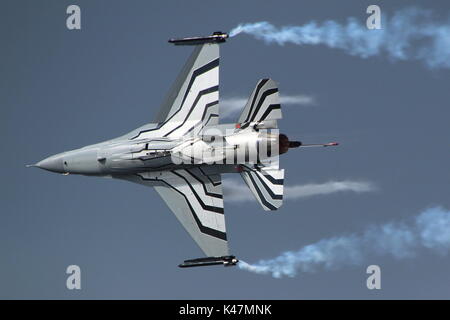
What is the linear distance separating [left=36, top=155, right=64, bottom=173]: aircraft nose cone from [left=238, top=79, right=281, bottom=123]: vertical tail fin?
19.2 ft

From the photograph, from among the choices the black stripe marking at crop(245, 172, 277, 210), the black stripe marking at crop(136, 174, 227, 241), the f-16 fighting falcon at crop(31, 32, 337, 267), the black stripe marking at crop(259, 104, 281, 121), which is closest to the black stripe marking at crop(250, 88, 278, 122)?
the f-16 fighting falcon at crop(31, 32, 337, 267)

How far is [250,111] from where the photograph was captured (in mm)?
25109

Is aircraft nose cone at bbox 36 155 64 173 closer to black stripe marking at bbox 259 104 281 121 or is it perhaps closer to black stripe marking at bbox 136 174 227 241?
black stripe marking at bbox 136 174 227 241

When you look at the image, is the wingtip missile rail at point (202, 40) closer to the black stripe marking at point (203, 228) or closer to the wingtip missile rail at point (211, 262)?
the black stripe marking at point (203, 228)

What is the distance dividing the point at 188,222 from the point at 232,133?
308 cm

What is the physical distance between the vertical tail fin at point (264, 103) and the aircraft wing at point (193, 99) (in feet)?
4.64

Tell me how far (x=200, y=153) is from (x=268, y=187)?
2.17m

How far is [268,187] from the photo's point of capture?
25141 mm

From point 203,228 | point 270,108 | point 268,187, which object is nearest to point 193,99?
point 270,108

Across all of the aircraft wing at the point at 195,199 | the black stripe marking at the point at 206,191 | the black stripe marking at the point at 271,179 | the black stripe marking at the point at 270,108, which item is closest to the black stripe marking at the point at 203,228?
the aircraft wing at the point at 195,199

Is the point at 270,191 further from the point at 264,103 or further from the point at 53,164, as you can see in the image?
the point at 53,164

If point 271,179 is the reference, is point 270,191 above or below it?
below

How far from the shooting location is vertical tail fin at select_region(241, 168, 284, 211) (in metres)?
25.0

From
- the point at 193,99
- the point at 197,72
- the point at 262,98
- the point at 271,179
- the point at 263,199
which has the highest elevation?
the point at 197,72
